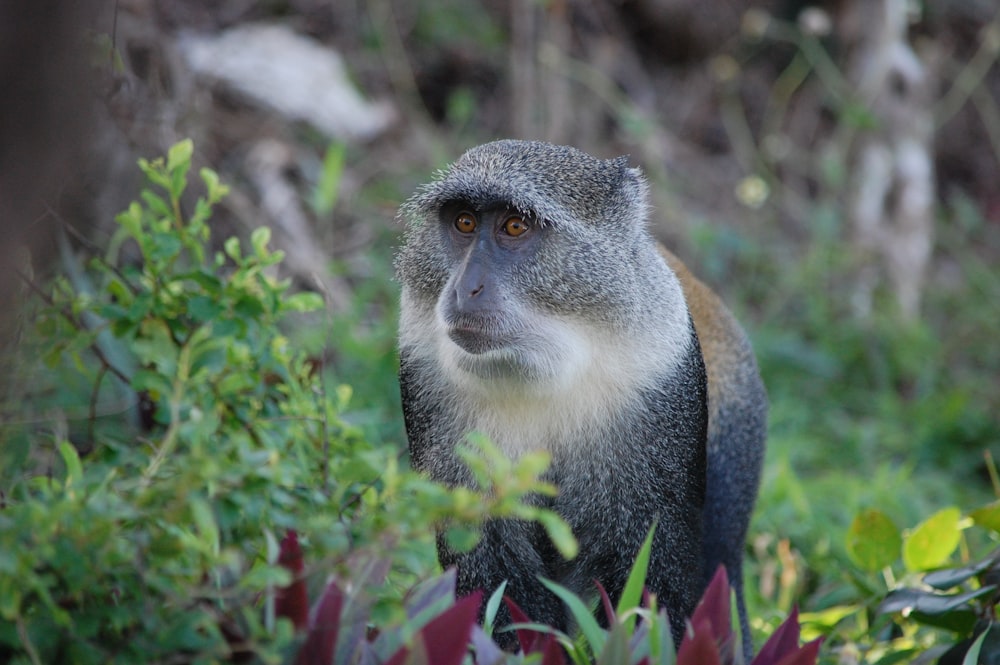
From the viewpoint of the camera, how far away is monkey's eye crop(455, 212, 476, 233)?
311 cm

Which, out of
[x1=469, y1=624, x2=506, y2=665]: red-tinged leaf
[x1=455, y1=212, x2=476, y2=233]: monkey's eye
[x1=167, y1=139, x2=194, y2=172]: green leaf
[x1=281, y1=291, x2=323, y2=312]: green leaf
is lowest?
[x1=469, y1=624, x2=506, y2=665]: red-tinged leaf

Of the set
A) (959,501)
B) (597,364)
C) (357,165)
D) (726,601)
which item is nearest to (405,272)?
(597,364)

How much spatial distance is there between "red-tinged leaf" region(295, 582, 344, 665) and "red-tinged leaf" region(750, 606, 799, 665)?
0.88m

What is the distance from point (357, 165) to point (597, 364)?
177 inches

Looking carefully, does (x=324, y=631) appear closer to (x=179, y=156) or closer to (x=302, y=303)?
(x=302, y=303)

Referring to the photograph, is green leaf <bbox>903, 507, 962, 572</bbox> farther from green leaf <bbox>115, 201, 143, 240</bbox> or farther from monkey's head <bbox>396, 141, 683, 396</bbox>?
green leaf <bbox>115, 201, 143, 240</bbox>

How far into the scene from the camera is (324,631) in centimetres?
193

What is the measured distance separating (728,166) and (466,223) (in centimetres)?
628

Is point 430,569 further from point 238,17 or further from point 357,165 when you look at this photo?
point 238,17

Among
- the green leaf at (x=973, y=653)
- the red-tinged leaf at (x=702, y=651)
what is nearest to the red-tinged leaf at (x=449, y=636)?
the red-tinged leaf at (x=702, y=651)

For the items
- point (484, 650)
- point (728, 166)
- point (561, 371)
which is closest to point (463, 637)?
point (484, 650)

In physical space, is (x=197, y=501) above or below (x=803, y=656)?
above

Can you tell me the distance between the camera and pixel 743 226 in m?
8.13

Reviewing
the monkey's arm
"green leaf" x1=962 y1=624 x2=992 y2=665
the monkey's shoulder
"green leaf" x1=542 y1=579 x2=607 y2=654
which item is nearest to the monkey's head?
the monkey's arm
